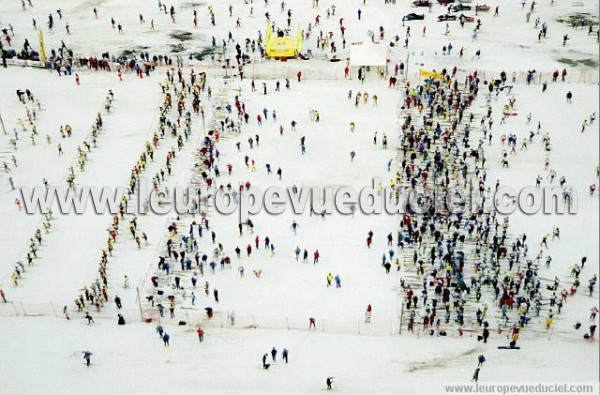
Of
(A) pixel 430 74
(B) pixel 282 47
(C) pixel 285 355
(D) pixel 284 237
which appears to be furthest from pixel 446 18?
(C) pixel 285 355

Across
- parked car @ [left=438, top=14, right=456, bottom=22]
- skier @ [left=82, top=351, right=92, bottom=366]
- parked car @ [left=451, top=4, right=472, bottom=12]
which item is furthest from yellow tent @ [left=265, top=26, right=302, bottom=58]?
skier @ [left=82, top=351, right=92, bottom=366]

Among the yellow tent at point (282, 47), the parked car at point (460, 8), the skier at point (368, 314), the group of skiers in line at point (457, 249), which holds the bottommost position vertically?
the skier at point (368, 314)

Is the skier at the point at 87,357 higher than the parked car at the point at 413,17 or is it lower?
lower

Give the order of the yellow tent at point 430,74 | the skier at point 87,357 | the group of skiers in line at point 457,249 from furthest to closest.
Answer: the yellow tent at point 430,74, the group of skiers in line at point 457,249, the skier at point 87,357

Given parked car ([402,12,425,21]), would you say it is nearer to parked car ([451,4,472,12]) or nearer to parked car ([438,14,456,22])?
parked car ([438,14,456,22])

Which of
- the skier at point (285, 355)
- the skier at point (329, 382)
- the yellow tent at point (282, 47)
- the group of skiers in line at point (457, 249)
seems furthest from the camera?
the yellow tent at point (282, 47)

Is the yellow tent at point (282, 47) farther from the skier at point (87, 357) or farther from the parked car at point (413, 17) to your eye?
the skier at point (87, 357)

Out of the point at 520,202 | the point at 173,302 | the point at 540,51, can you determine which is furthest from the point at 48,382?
the point at 540,51

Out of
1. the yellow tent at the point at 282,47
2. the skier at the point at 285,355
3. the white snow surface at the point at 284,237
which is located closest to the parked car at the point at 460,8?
the white snow surface at the point at 284,237
